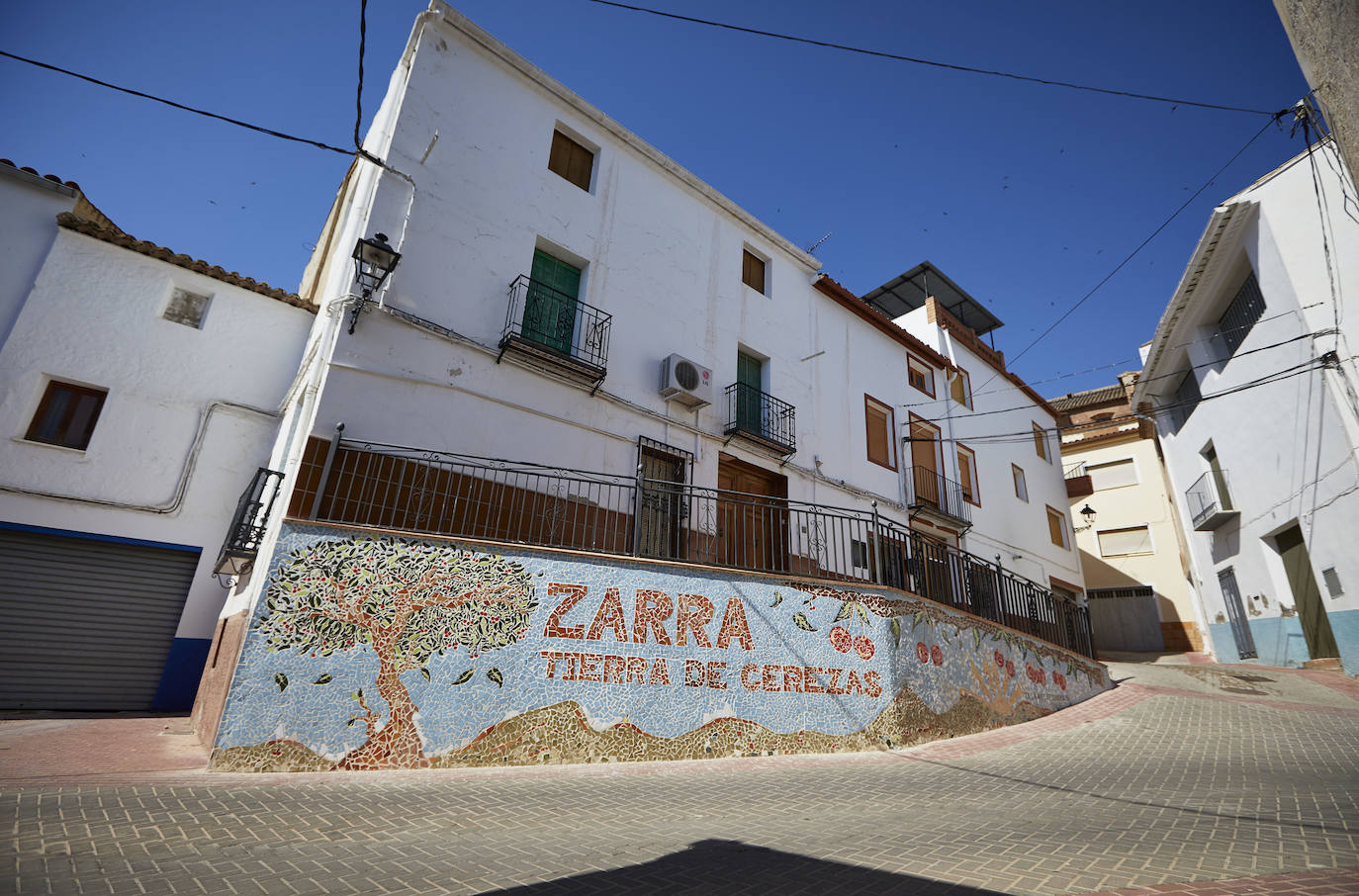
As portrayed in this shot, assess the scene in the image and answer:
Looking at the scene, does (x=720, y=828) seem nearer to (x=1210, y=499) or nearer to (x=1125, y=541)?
(x=1210, y=499)

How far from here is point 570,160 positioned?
10766mm

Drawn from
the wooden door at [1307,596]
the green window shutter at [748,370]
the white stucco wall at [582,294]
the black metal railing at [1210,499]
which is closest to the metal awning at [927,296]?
the white stucco wall at [582,294]

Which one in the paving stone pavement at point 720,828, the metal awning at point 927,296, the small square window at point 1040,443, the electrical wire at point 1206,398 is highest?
the metal awning at point 927,296

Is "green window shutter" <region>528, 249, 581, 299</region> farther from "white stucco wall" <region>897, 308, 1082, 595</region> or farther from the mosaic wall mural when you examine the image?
"white stucco wall" <region>897, 308, 1082, 595</region>

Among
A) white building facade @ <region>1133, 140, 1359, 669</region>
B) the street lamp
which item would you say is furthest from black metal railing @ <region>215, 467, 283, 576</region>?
white building facade @ <region>1133, 140, 1359, 669</region>

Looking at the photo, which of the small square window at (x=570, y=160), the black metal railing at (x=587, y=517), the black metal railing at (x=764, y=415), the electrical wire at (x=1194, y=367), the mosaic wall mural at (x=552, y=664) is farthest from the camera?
the electrical wire at (x=1194, y=367)

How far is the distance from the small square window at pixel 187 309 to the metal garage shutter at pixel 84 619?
3.50 metres

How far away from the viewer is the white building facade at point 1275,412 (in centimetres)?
1105

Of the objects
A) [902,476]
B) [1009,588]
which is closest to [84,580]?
[1009,588]

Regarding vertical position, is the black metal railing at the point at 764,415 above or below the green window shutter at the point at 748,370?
below

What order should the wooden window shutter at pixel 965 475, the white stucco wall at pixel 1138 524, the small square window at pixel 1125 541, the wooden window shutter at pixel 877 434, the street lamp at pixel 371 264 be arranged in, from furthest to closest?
the small square window at pixel 1125 541 < the white stucco wall at pixel 1138 524 < the wooden window shutter at pixel 965 475 < the wooden window shutter at pixel 877 434 < the street lamp at pixel 371 264

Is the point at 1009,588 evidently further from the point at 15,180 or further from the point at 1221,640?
Answer: the point at 15,180

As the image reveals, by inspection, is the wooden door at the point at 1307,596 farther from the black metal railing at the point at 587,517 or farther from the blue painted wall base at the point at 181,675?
the blue painted wall base at the point at 181,675

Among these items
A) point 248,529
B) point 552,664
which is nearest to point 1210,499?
point 552,664
